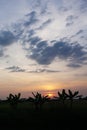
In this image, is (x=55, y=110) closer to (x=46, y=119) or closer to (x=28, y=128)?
(x=46, y=119)

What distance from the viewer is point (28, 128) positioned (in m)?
51.9

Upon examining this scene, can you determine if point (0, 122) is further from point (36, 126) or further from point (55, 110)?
point (55, 110)

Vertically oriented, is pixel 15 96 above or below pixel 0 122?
above

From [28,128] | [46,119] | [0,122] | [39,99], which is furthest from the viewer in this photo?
[39,99]

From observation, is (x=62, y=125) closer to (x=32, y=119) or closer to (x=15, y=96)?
(x=32, y=119)

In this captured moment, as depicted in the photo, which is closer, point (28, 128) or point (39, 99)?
point (28, 128)

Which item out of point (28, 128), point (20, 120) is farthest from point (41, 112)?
point (28, 128)

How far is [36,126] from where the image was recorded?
5378 centimetres

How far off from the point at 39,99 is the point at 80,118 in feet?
35.5

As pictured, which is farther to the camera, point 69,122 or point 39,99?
point 39,99

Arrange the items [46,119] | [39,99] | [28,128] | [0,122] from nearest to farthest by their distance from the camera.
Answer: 1. [28,128]
2. [0,122]
3. [46,119]
4. [39,99]

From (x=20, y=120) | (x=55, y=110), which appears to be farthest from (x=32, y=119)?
(x=55, y=110)

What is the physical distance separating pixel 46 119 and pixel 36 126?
6.52 m

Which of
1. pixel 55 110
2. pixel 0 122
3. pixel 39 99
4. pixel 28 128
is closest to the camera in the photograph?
pixel 28 128
